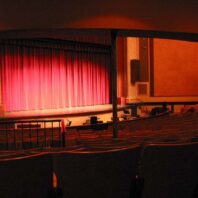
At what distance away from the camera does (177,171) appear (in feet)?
8.34

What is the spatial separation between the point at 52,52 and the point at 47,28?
33.6 feet

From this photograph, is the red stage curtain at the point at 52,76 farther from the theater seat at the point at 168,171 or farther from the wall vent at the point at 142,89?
the theater seat at the point at 168,171

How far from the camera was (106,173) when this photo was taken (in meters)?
2.38

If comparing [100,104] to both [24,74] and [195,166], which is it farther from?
[195,166]

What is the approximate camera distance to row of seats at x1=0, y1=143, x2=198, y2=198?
221 cm

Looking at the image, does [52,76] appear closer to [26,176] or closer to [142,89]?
[142,89]

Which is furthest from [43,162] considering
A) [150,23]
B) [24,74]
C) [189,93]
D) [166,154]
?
[189,93]

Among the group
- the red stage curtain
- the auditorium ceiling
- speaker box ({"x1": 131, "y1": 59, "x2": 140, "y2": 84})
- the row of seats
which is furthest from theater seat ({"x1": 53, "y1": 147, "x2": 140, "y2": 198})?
speaker box ({"x1": 131, "y1": 59, "x2": 140, "y2": 84})

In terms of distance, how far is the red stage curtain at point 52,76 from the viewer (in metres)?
13.9

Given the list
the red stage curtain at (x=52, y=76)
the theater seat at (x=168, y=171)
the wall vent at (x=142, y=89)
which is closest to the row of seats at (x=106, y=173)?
the theater seat at (x=168, y=171)

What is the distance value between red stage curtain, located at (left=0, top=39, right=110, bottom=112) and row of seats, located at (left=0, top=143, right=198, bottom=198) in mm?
11446

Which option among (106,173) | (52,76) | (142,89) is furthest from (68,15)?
(142,89)

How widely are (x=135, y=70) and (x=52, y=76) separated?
4.21m

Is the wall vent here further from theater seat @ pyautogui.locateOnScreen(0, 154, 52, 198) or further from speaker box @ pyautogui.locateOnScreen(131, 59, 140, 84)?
theater seat @ pyautogui.locateOnScreen(0, 154, 52, 198)
